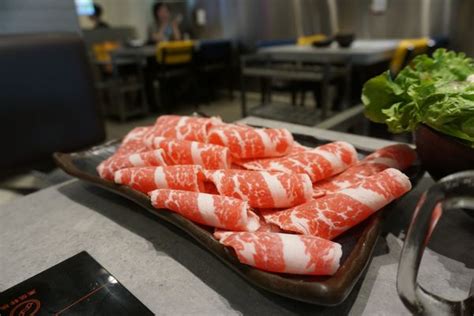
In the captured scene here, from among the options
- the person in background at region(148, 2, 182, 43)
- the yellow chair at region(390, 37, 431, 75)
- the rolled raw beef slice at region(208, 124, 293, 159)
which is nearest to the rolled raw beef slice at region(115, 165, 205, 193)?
the rolled raw beef slice at region(208, 124, 293, 159)

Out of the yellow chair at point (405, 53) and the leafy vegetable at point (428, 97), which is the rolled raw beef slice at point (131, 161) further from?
the yellow chair at point (405, 53)

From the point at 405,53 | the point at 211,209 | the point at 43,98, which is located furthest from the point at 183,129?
the point at 405,53

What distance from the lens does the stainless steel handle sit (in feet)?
1.27

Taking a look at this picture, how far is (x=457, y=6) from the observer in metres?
4.48

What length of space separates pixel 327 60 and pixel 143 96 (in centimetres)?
285

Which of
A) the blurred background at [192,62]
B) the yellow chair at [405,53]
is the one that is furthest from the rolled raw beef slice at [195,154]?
the yellow chair at [405,53]

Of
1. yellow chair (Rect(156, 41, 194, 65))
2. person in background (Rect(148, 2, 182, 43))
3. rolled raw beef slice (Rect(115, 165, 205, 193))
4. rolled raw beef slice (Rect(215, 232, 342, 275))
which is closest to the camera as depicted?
rolled raw beef slice (Rect(215, 232, 342, 275))

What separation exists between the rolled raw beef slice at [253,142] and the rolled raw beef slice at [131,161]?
0.14m

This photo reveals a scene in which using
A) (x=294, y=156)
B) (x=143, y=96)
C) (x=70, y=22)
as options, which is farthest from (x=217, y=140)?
(x=143, y=96)

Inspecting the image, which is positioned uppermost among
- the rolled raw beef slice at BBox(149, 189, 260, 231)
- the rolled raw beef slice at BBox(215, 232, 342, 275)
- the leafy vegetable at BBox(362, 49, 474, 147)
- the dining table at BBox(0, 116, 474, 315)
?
the leafy vegetable at BBox(362, 49, 474, 147)

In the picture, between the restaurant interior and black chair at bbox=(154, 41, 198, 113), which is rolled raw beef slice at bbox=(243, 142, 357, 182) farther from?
black chair at bbox=(154, 41, 198, 113)

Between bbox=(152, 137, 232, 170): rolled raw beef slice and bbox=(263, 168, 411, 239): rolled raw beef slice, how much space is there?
0.19 m

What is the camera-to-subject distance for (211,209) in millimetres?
619

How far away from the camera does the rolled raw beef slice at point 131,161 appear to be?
818 mm
